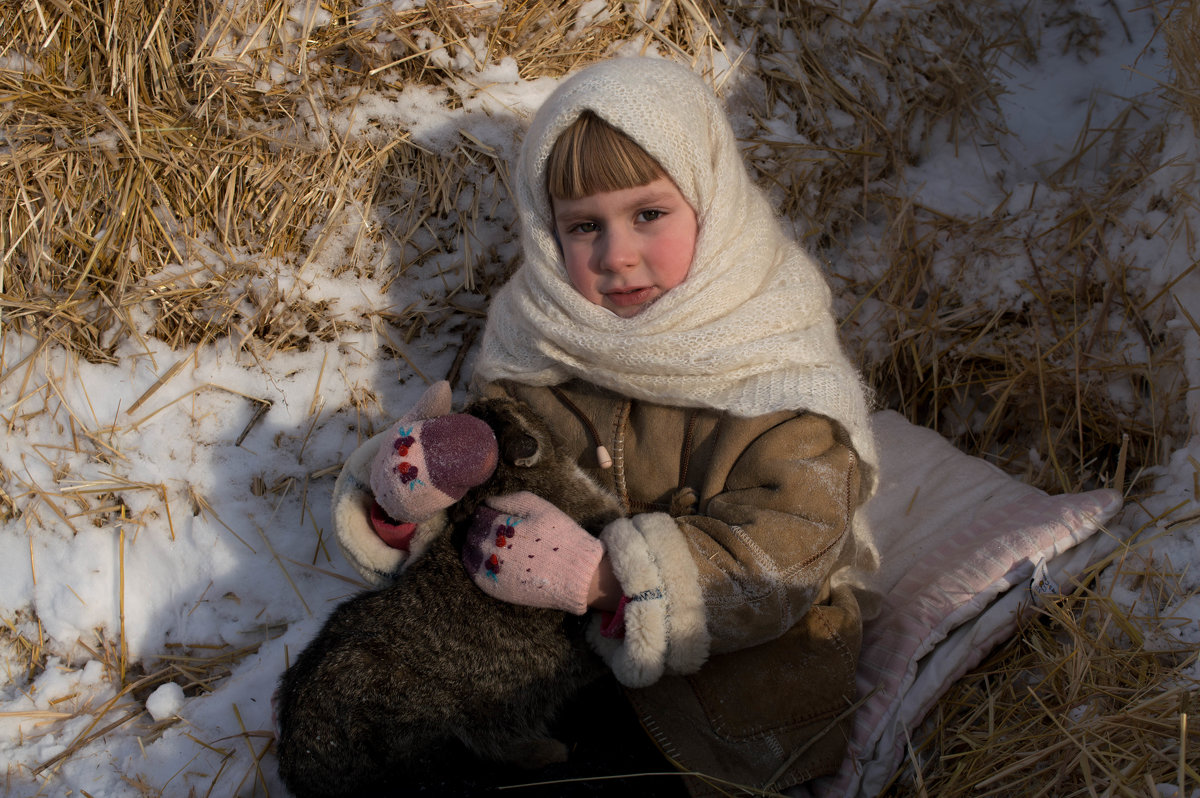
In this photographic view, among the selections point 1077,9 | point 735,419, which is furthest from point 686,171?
point 1077,9

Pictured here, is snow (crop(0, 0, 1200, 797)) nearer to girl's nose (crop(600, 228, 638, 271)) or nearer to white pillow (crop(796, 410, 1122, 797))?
white pillow (crop(796, 410, 1122, 797))

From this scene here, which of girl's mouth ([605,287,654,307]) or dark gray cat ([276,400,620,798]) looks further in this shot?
girl's mouth ([605,287,654,307])

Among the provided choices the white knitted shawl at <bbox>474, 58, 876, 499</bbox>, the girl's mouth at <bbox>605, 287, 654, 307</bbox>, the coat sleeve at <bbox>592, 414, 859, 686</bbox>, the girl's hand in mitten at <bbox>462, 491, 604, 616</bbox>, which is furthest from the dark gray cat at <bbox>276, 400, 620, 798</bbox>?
the girl's mouth at <bbox>605, 287, 654, 307</bbox>

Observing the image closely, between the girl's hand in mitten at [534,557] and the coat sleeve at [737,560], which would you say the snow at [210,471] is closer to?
the girl's hand in mitten at [534,557]

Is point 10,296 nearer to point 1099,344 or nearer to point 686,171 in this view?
point 686,171

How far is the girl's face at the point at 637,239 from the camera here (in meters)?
2.53

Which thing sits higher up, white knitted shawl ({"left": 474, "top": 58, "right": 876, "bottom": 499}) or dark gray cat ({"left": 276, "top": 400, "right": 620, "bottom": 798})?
white knitted shawl ({"left": 474, "top": 58, "right": 876, "bottom": 499})

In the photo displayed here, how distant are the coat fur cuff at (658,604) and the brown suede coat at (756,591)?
1cm

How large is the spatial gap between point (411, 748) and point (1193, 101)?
364 centimetres

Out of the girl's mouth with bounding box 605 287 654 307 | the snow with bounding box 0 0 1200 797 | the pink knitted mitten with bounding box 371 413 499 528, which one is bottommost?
the snow with bounding box 0 0 1200 797

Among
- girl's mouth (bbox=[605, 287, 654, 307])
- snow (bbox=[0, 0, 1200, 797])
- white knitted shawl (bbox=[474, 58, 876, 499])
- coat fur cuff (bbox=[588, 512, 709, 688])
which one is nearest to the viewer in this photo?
coat fur cuff (bbox=[588, 512, 709, 688])

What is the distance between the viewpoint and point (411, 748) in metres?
2.45

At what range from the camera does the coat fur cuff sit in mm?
2346

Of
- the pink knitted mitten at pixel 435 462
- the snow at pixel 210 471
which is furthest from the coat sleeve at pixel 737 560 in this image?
the snow at pixel 210 471
